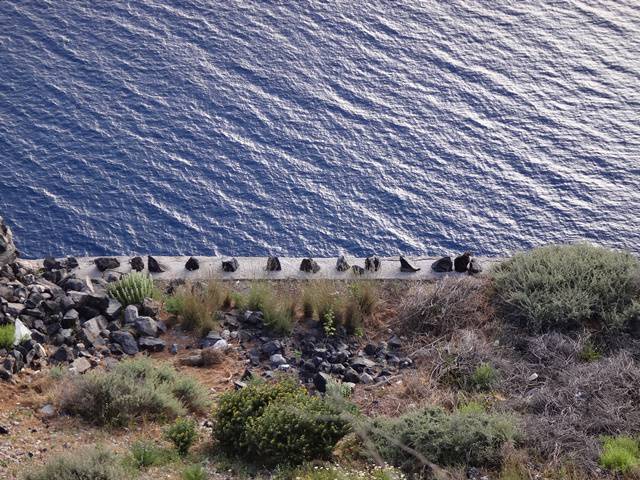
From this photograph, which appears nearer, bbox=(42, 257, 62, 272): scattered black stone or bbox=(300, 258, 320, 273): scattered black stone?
bbox=(42, 257, 62, 272): scattered black stone

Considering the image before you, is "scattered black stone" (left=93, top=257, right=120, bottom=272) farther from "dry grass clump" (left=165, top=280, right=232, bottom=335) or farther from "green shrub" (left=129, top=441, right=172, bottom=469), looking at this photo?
"green shrub" (left=129, top=441, right=172, bottom=469)

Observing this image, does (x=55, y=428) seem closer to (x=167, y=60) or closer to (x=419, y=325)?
(x=419, y=325)

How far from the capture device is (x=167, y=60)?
1689 cm

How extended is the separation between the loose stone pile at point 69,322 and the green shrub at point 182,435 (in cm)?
174

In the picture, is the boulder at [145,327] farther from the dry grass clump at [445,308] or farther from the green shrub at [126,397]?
the dry grass clump at [445,308]

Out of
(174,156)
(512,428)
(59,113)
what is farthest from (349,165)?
(512,428)

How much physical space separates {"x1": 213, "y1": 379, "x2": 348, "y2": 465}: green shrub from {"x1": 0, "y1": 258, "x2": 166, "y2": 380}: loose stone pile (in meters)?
2.00

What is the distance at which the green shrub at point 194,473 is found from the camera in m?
7.52

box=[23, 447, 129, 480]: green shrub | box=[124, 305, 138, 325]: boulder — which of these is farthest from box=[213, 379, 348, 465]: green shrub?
box=[124, 305, 138, 325]: boulder

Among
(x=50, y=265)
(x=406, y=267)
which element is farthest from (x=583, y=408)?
(x=50, y=265)

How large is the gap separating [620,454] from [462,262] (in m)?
4.07

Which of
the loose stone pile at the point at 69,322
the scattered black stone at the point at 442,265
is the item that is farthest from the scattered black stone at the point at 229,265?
the scattered black stone at the point at 442,265

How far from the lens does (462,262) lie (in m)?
11.8

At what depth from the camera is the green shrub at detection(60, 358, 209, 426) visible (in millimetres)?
8570
